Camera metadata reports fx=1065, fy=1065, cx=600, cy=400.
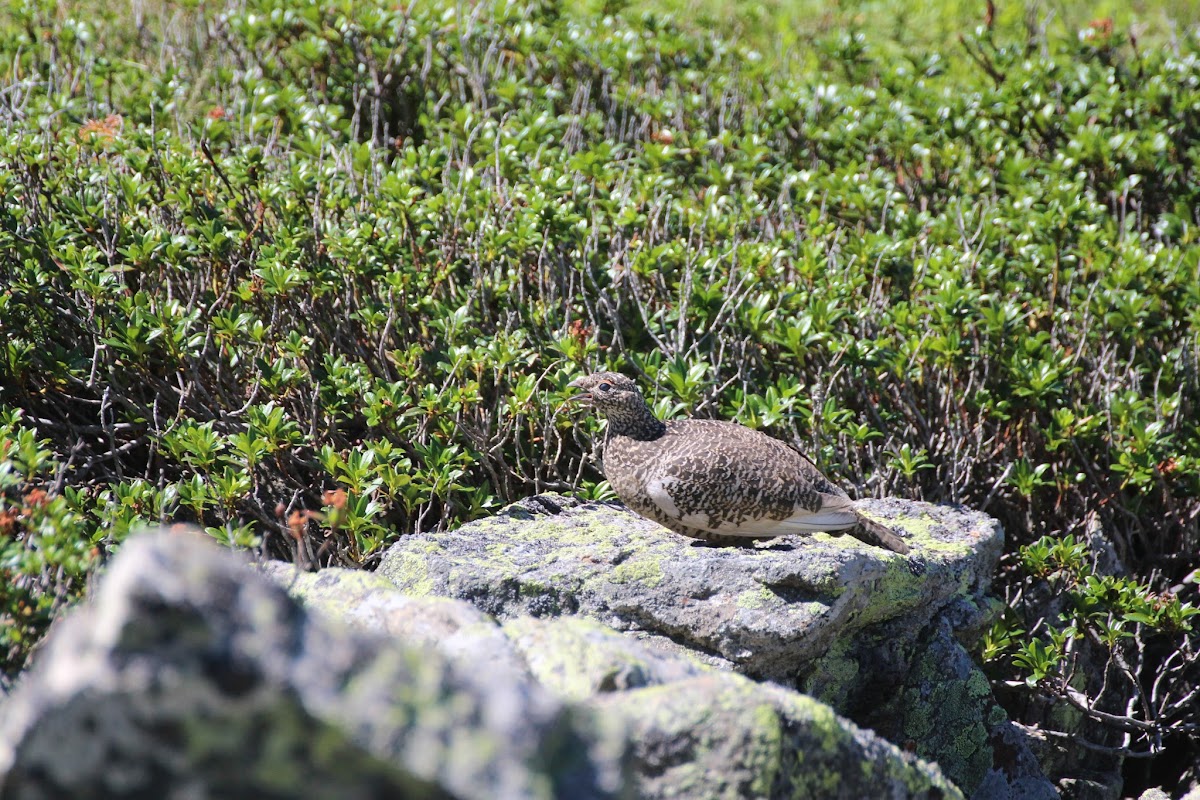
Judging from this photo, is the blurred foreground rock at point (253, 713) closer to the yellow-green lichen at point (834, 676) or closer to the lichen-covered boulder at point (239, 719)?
the lichen-covered boulder at point (239, 719)

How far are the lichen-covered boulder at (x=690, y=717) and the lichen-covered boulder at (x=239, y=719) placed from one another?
1.85 feet

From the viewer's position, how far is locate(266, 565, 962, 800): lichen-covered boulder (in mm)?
2275

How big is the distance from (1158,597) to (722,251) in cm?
260

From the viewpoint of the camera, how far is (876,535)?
3.94 meters

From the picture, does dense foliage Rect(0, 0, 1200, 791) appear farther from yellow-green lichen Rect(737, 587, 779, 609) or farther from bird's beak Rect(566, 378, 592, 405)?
yellow-green lichen Rect(737, 587, 779, 609)

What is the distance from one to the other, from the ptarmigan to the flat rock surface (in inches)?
3.6

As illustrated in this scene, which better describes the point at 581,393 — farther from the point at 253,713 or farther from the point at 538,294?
the point at 253,713

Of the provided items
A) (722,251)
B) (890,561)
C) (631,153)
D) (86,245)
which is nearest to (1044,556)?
(890,561)

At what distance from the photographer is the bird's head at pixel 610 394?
4.21 metres

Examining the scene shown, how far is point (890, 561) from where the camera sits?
146 inches

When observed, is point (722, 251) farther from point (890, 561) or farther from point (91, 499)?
point (91, 499)

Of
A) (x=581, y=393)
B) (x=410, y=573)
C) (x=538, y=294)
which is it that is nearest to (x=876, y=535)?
(x=581, y=393)

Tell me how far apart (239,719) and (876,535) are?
2.84 meters

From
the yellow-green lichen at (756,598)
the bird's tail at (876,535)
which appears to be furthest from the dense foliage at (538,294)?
the yellow-green lichen at (756,598)
